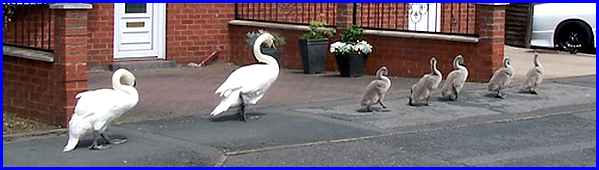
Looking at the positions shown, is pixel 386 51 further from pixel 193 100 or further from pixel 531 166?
pixel 531 166

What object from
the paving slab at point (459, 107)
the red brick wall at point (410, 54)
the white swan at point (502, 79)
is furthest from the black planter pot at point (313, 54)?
the white swan at point (502, 79)

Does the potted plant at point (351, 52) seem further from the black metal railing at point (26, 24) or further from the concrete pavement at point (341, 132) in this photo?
the black metal railing at point (26, 24)

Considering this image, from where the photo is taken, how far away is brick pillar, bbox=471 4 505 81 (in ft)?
46.0

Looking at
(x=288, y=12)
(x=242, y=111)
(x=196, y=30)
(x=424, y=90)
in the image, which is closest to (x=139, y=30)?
(x=196, y=30)

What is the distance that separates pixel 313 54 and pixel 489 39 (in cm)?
276

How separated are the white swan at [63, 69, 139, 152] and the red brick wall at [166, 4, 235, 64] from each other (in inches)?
305

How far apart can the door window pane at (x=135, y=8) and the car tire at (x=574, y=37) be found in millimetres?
7994

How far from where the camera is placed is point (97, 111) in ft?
28.7

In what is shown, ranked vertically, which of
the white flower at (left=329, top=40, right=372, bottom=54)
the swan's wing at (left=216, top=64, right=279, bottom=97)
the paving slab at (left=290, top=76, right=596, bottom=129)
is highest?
the white flower at (left=329, top=40, right=372, bottom=54)

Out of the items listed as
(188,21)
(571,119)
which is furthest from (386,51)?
(571,119)

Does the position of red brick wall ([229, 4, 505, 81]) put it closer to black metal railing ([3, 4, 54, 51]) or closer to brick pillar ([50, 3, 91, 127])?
black metal railing ([3, 4, 54, 51])

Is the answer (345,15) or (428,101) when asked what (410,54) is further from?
(428,101)

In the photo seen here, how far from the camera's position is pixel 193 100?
40.8 feet

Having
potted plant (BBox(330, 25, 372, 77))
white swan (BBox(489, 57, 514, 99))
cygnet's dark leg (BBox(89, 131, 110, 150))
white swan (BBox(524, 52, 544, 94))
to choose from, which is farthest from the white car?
cygnet's dark leg (BBox(89, 131, 110, 150))
